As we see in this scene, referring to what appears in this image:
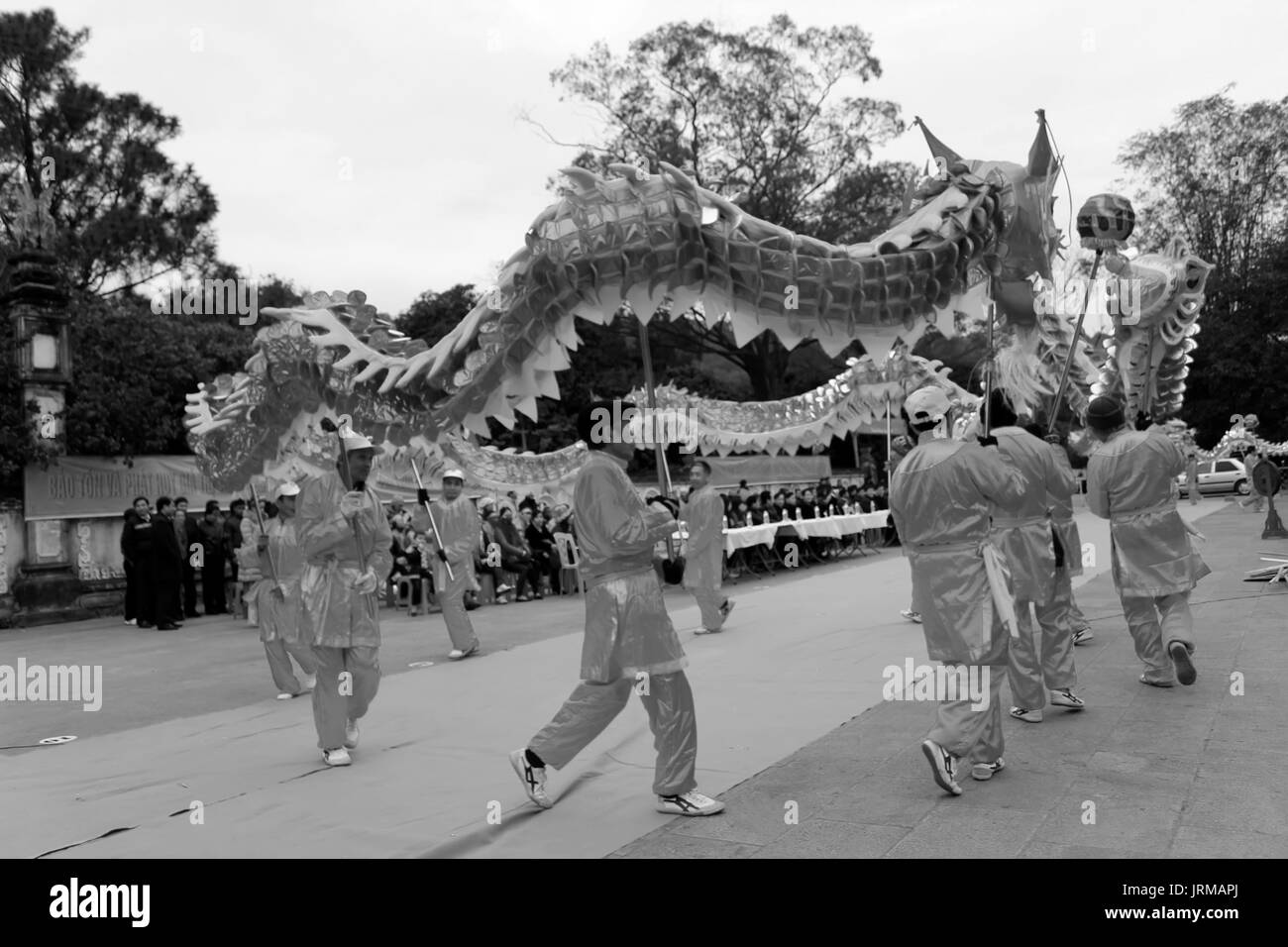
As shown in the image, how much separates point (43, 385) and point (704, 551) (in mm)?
7753

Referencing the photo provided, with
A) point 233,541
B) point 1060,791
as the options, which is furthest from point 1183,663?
point 233,541

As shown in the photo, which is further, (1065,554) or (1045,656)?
(1065,554)

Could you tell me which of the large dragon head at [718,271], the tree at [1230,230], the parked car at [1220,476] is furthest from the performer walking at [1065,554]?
the tree at [1230,230]

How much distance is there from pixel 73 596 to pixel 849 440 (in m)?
22.5

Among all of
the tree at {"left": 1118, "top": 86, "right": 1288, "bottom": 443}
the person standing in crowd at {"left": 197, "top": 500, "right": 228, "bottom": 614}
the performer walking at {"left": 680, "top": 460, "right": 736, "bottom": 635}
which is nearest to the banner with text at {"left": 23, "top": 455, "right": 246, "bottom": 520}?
the person standing in crowd at {"left": 197, "top": 500, "right": 228, "bottom": 614}

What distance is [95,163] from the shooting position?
24.1 meters

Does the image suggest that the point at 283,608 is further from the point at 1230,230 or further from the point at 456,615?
the point at 1230,230

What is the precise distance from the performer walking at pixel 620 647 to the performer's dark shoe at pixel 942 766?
0.81 meters

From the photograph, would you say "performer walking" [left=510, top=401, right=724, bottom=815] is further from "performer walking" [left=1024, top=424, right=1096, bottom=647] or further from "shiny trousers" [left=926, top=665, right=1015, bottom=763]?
"performer walking" [left=1024, top=424, right=1096, bottom=647]

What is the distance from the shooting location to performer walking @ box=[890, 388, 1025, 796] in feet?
12.4

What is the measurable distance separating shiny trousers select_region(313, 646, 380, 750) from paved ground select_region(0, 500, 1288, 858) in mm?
182

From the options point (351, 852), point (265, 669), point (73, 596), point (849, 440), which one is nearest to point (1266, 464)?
point (265, 669)

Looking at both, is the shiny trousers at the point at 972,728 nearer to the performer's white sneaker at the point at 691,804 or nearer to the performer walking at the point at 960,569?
the performer walking at the point at 960,569

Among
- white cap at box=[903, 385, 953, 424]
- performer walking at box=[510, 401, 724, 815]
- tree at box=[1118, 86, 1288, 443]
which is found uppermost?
tree at box=[1118, 86, 1288, 443]
